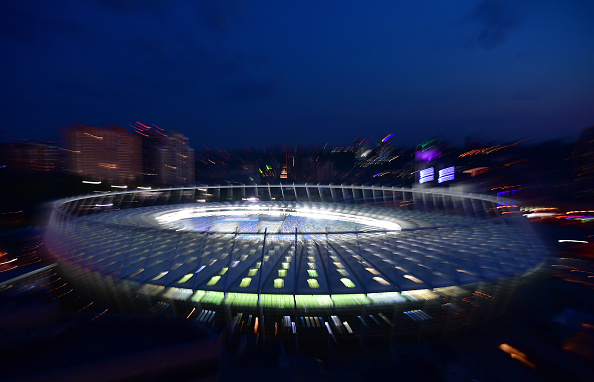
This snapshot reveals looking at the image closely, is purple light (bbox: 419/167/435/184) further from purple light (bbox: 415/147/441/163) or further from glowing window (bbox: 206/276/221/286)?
glowing window (bbox: 206/276/221/286)

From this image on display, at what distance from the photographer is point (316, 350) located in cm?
649

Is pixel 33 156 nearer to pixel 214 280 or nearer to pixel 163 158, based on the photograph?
pixel 163 158

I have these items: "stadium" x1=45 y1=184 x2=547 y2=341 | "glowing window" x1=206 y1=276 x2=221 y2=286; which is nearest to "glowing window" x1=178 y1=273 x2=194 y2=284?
"stadium" x1=45 y1=184 x2=547 y2=341

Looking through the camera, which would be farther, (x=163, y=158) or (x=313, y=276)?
(x=163, y=158)

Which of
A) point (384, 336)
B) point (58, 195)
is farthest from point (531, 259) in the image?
point (58, 195)

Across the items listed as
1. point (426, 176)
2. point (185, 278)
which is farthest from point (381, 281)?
point (426, 176)

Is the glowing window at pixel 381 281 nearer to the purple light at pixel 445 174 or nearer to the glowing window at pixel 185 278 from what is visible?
the glowing window at pixel 185 278

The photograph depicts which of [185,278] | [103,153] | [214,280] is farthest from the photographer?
[103,153]

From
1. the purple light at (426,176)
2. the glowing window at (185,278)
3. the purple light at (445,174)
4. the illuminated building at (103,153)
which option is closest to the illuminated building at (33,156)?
the illuminated building at (103,153)

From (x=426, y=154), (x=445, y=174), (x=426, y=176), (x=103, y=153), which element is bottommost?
(x=426, y=176)

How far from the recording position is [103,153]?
8281 cm

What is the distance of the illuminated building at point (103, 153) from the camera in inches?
3159

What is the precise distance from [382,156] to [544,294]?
216ft

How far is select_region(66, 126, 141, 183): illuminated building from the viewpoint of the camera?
3159 inches
